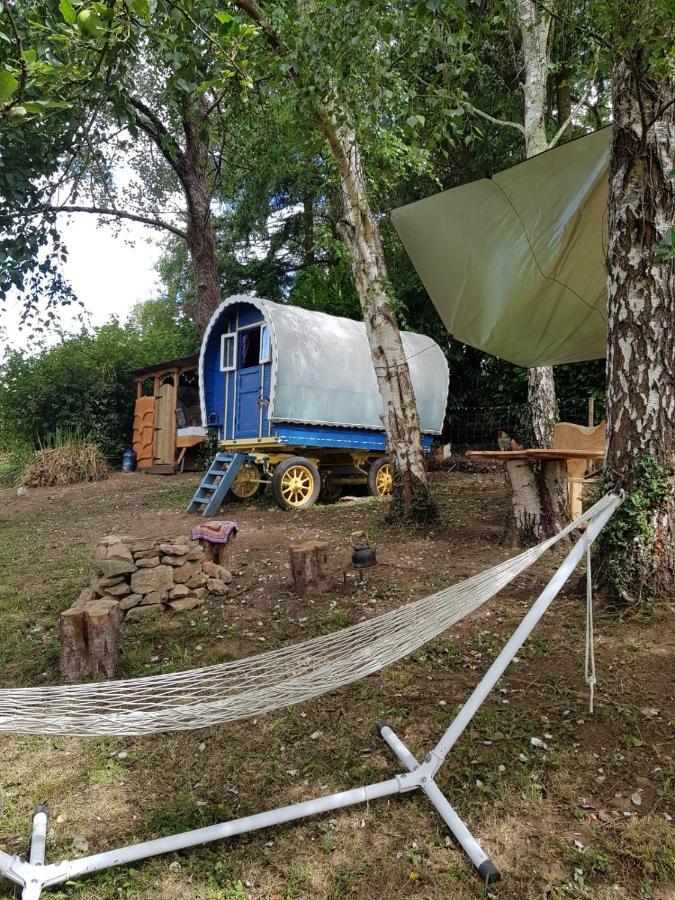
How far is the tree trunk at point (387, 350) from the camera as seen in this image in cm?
554

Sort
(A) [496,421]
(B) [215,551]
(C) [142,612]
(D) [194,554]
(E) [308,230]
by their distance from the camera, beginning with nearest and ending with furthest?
(C) [142,612] → (D) [194,554] → (B) [215,551] → (A) [496,421] → (E) [308,230]

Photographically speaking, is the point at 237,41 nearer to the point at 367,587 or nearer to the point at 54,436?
the point at 367,587

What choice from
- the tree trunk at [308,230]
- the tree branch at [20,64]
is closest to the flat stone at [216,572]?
the tree branch at [20,64]

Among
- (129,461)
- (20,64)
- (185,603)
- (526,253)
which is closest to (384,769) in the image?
(185,603)

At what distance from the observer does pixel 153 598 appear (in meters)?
3.91

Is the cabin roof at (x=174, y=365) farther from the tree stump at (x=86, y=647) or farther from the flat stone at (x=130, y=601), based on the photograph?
the tree stump at (x=86, y=647)

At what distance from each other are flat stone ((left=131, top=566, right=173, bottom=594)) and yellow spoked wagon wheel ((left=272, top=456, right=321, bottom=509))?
3559 mm

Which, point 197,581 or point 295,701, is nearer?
point 295,701

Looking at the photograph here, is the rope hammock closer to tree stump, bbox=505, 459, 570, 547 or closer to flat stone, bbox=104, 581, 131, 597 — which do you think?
flat stone, bbox=104, 581, 131, 597

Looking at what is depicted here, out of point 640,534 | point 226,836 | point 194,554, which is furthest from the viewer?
point 194,554

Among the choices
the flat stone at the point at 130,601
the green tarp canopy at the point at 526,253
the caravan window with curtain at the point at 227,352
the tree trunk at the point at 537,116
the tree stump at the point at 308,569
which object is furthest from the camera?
the caravan window with curtain at the point at 227,352

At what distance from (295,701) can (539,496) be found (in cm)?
295

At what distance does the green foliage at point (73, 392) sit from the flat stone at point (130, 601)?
30.1 feet

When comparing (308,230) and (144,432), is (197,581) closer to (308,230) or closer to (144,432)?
(144,432)
